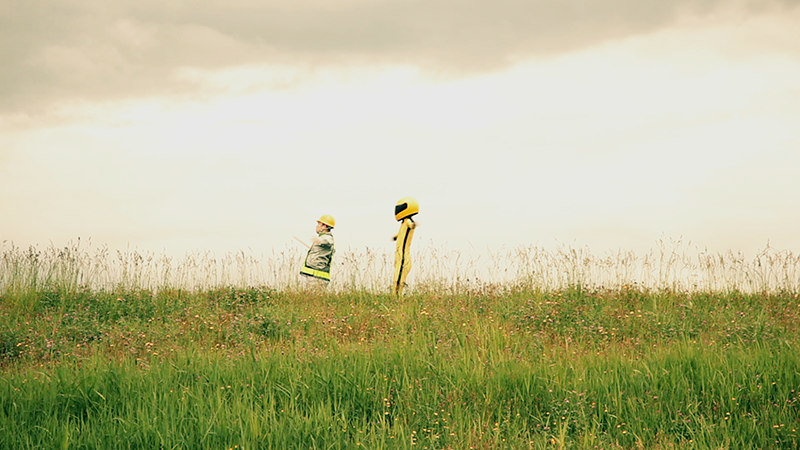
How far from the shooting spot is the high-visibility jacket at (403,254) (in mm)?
13492

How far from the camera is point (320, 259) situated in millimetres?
14500

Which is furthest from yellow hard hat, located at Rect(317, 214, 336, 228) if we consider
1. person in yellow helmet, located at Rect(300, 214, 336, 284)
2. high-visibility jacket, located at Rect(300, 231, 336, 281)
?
high-visibility jacket, located at Rect(300, 231, 336, 281)

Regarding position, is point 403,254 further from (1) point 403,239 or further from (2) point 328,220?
(2) point 328,220

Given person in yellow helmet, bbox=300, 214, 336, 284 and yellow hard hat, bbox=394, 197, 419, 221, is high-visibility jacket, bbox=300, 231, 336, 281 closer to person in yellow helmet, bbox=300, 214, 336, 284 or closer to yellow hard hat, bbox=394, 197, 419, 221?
person in yellow helmet, bbox=300, 214, 336, 284

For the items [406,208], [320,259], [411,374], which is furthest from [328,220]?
[411,374]

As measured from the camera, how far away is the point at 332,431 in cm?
553

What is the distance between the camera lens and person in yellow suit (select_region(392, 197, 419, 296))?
1351cm

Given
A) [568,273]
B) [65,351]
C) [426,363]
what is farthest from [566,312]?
[65,351]

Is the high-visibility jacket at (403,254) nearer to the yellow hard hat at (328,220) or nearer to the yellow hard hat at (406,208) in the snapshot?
the yellow hard hat at (406,208)

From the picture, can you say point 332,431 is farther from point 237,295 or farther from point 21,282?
point 21,282

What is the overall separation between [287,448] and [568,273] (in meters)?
9.38

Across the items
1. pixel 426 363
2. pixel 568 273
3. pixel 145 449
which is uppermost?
pixel 568 273

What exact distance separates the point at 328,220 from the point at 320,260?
3.76 feet

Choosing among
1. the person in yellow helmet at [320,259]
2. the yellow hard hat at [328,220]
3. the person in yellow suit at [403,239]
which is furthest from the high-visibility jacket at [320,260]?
the person in yellow suit at [403,239]
